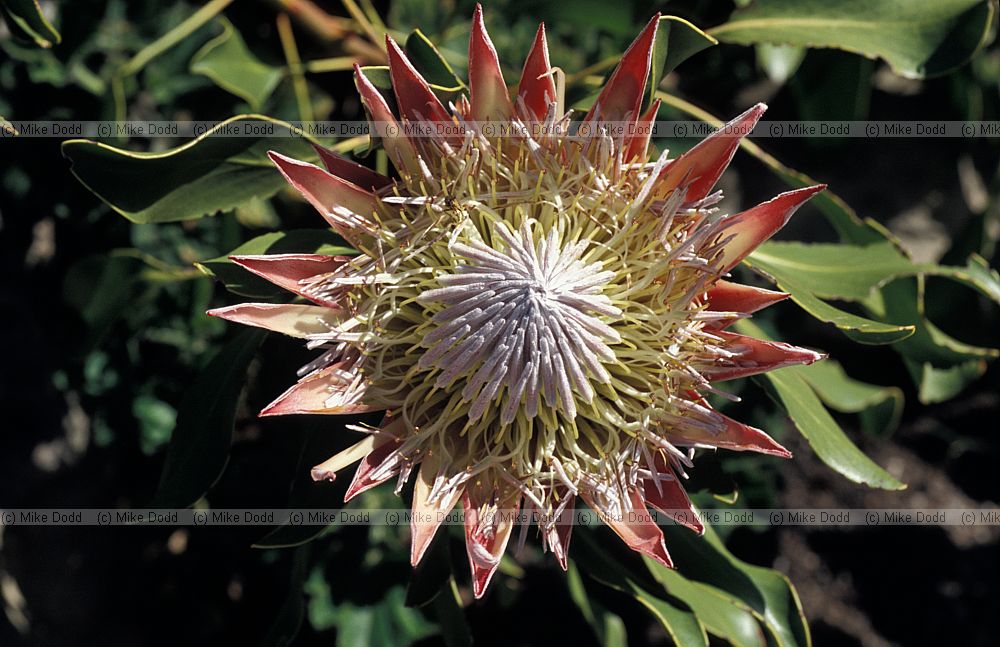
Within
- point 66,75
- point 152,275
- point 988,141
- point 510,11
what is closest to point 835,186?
point 988,141

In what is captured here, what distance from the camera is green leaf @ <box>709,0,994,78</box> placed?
1913mm

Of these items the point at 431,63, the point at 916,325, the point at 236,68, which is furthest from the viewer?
the point at 236,68

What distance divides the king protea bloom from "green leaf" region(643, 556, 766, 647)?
19.5 inches

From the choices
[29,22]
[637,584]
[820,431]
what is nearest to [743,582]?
[637,584]

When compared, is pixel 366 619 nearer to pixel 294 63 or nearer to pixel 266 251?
pixel 266 251

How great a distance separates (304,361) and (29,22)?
997mm

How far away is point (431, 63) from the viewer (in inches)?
62.5

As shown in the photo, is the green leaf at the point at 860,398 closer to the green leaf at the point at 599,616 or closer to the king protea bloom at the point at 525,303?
the green leaf at the point at 599,616

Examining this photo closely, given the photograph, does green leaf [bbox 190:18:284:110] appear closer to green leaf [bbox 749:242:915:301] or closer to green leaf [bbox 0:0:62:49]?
green leaf [bbox 0:0:62:49]

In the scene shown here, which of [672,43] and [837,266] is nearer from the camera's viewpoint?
[672,43]

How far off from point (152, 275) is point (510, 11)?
4.07 ft

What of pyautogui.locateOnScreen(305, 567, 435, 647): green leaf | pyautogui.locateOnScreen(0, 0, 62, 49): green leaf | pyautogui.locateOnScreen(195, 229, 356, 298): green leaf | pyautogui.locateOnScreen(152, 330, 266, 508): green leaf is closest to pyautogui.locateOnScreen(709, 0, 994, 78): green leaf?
pyautogui.locateOnScreen(195, 229, 356, 298): green leaf

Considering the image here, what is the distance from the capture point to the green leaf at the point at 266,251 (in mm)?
1564

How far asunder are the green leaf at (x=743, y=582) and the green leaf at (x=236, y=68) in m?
1.60
